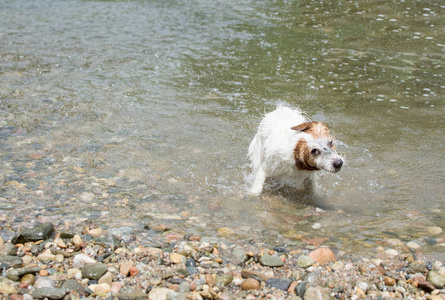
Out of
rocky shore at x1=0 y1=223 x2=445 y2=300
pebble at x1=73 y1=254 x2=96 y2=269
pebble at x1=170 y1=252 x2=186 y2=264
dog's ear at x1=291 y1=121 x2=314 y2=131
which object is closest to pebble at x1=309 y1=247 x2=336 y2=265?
rocky shore at x1=0 y1=223 x2=445 y2=300

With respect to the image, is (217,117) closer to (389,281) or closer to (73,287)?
(389,281)

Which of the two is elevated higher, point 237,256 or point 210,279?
point 210,279

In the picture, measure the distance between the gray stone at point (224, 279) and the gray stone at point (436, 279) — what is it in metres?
1.55

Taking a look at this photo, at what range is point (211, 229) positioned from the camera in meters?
4.52

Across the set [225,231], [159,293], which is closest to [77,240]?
[159,293]

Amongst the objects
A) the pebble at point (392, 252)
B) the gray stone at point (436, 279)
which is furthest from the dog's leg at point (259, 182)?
the gray stone at point (436, 279)

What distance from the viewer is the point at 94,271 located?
11.6 feet

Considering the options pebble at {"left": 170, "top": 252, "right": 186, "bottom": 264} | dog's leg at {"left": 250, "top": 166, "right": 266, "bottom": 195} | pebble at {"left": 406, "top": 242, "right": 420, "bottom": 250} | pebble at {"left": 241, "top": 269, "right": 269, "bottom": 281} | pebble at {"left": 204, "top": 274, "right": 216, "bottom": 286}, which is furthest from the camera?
dog's leg at {"left": 250, "top": 166, "right": 266, "bottom": 195}

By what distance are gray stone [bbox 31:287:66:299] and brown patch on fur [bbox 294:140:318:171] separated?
2611 millimetres

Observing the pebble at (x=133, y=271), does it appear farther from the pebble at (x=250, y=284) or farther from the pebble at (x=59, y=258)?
the pebble at (x=250, y=284)

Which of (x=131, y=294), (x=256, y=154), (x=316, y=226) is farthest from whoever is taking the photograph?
(x=256, y=154)

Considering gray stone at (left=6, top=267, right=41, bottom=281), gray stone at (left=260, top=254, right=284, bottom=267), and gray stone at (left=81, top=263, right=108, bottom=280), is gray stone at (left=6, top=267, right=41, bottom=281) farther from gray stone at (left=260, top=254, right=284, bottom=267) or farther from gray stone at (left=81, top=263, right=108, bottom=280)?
gray stone at (left=260, top=254, right=284, bottom=267)

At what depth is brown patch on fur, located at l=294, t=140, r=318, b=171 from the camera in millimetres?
4670

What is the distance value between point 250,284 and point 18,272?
1.72m
